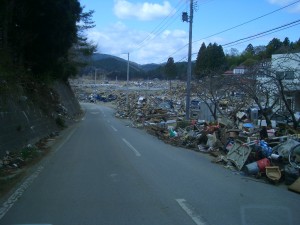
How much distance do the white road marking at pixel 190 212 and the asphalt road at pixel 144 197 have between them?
0.02 m

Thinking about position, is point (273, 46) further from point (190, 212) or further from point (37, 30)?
point (190, 212)

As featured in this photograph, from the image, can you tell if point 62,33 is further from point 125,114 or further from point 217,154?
point 125,114

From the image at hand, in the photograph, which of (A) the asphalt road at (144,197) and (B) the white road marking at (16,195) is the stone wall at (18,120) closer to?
(A) the asphalt road at (144,197)

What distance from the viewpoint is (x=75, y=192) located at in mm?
9156

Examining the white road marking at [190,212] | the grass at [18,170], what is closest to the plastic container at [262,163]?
the white road marking at [190,212]

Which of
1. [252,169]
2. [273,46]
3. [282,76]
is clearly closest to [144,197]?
[252,169]

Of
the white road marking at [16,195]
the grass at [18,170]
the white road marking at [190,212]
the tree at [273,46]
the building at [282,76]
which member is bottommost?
the grass at [18,170]

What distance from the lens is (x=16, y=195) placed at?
8992mm

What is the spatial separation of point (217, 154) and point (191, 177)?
5.69 meters

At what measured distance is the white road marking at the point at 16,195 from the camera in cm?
773

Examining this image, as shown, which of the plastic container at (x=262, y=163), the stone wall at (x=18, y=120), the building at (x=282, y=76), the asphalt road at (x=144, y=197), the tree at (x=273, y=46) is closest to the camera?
the asphalt road at (x=144, y=197)

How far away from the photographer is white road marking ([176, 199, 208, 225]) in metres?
6.96

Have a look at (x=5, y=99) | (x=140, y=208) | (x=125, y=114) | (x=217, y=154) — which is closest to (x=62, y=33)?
(x=5, y=99)

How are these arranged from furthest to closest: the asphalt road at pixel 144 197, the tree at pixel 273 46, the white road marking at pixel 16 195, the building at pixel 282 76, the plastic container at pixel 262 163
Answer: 1. the tree at pixel 273 46
2. the building at pixel 282 76
3. the plastic container at pixel 262 163
4. the white road marking at pixel 16 195
5. the asphalt road at pixel 144 197
